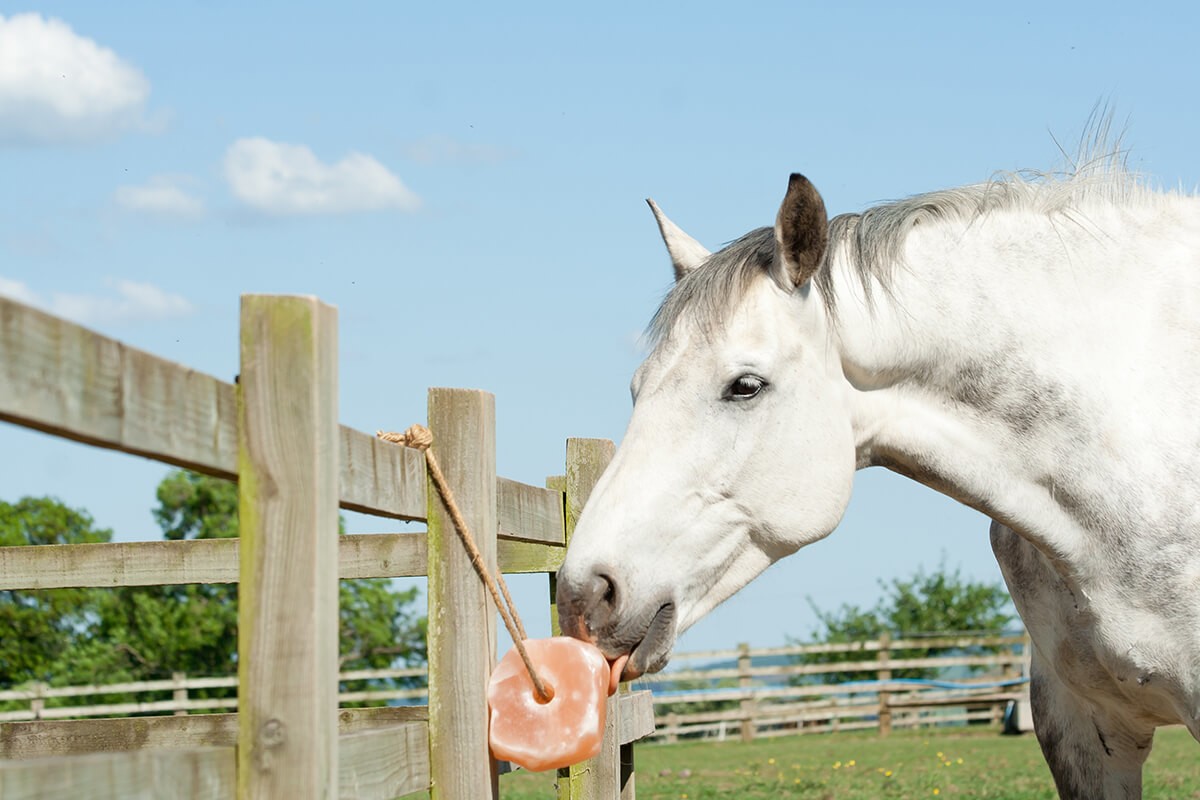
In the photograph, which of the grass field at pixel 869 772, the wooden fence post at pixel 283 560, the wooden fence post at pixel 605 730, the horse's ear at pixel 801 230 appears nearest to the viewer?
the wooden fence post at pixel 283 560

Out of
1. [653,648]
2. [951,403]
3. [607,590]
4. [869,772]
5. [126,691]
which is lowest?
[869,772]

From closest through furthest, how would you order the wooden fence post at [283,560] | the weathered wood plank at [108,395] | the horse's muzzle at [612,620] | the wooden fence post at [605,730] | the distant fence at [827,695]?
the weathered wood plank at [108,395]
the wooden fence post at [283,560]
the horse's muzzle at [612,620]
the wooden fence post at [605,730]
the distant fence at [827,695]

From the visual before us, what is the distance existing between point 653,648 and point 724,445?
1.71ft

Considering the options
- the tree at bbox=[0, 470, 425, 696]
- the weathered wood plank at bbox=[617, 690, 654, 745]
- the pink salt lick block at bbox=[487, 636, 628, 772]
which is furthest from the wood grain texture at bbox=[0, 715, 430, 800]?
the tree at bbox=[0, 470, 425, 696]

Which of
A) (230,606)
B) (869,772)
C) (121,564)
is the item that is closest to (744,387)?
(121,564)

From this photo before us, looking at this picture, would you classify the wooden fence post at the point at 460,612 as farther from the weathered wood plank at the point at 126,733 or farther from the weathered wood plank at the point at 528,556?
the weathered wood plank at the point at 528,556

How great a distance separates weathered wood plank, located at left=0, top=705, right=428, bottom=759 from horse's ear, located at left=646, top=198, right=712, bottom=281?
4.88 feet

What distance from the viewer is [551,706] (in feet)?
8.98

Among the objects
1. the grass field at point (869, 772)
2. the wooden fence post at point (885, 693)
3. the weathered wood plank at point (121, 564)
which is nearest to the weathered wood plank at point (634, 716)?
the weathered wood plank at point (121, 564)

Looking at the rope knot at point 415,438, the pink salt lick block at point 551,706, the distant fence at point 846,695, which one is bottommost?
the distant fence at point 846,695

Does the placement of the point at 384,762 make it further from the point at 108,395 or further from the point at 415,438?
the point at 108,395

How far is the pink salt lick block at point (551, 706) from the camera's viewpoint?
2.70 metres

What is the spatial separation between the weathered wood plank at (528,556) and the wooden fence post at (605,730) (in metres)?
0.08

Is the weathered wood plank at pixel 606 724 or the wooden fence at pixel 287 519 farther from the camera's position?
→ the weathered wood plank at pixel 606 724
